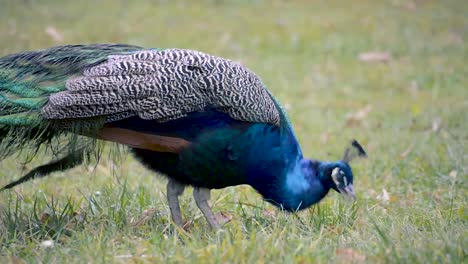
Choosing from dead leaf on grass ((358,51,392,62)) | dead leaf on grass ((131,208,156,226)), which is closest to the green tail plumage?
dead leaf on grass ((131,208,156,226))

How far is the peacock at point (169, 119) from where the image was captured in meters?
4.34

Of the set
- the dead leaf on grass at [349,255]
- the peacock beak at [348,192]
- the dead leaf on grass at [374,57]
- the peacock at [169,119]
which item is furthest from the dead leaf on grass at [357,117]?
the dead leaf on grass at [349,255]

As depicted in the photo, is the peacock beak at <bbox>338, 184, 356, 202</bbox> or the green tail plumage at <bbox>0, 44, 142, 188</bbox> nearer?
the green tail plumage at <bbox>0, 44, 142, 188</bbox>

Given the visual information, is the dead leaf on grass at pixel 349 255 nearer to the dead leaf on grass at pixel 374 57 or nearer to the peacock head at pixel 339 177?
the peacock head at pixel 339 177

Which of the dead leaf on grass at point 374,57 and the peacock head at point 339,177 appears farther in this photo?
the dead leaf on grass at point 374,57

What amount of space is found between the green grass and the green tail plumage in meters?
0.39

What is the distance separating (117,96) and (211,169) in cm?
68

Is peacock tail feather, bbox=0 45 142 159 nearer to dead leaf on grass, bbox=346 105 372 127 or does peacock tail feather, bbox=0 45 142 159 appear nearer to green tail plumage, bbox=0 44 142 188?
green tail plumage, bbox=0 44 142 188

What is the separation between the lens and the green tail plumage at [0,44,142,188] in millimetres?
4355

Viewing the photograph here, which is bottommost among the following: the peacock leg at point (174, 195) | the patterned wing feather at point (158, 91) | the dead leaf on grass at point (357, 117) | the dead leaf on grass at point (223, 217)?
the dead leaf on grass at point (357, 117)

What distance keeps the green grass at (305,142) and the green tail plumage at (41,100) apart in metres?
0.39

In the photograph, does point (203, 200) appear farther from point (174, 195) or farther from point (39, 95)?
point (39, 95)

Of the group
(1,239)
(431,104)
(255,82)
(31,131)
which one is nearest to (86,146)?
(31,131)

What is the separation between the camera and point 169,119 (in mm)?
4375
